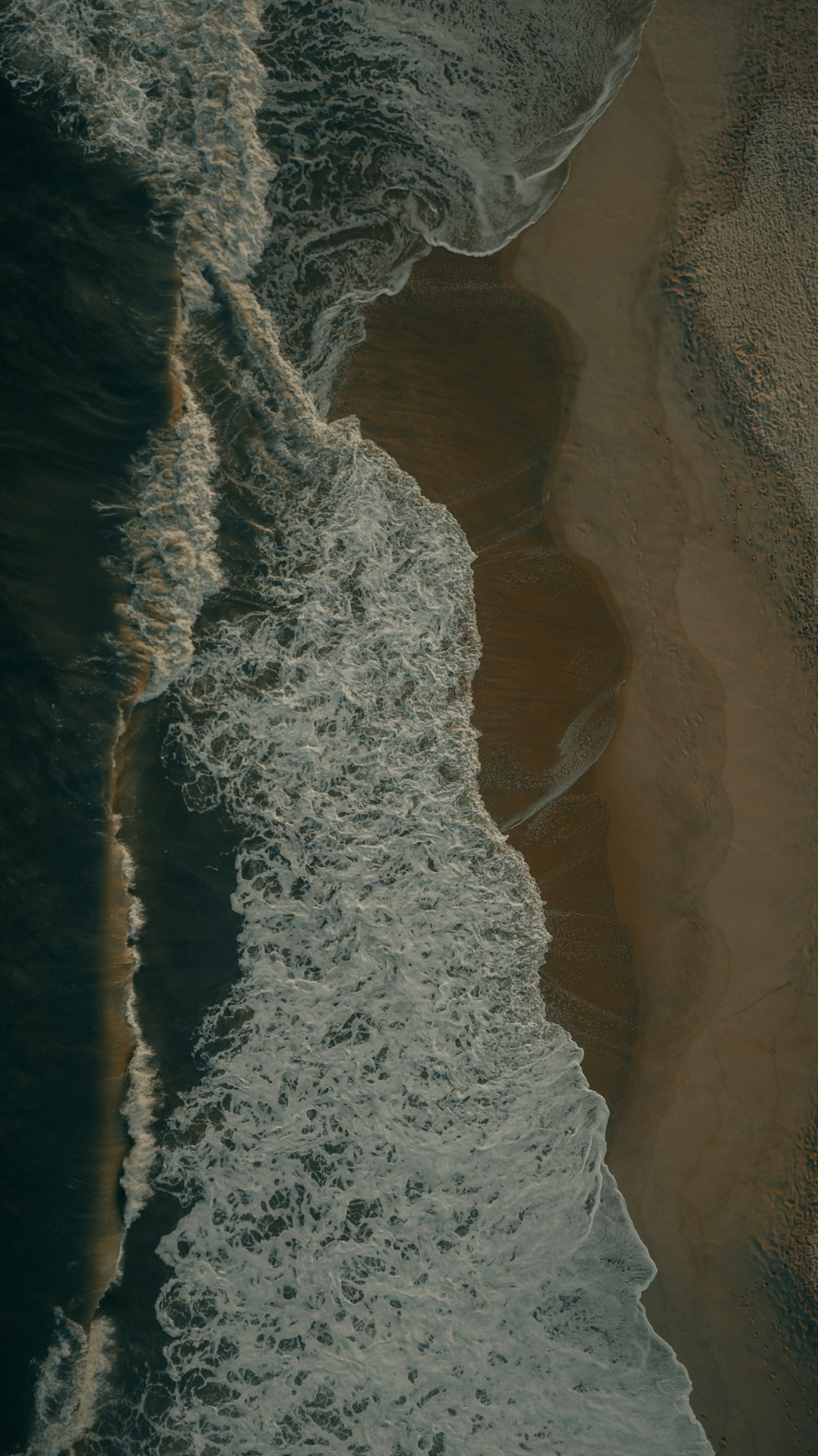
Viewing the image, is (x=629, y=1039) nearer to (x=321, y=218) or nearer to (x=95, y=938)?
(x=95, y=938)

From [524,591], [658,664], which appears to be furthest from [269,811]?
[658,664]

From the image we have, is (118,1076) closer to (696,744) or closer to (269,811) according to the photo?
(269,811)

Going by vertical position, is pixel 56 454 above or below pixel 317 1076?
above

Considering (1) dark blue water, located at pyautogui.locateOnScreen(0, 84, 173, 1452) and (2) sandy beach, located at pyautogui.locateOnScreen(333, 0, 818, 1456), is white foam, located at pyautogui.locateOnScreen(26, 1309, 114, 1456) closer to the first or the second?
(1) dark blue water, located at pyautogui.locateOnScreen(0, 84, 173, 1452)

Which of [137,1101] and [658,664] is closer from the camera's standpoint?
[137,1101]

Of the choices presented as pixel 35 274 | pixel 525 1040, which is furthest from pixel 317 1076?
pixel 35 274

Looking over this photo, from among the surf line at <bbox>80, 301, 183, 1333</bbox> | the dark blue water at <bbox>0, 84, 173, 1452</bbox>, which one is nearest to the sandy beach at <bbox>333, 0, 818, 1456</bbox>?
the dark blue water at <bbox>0, 84, 173, 1452</bbox>
